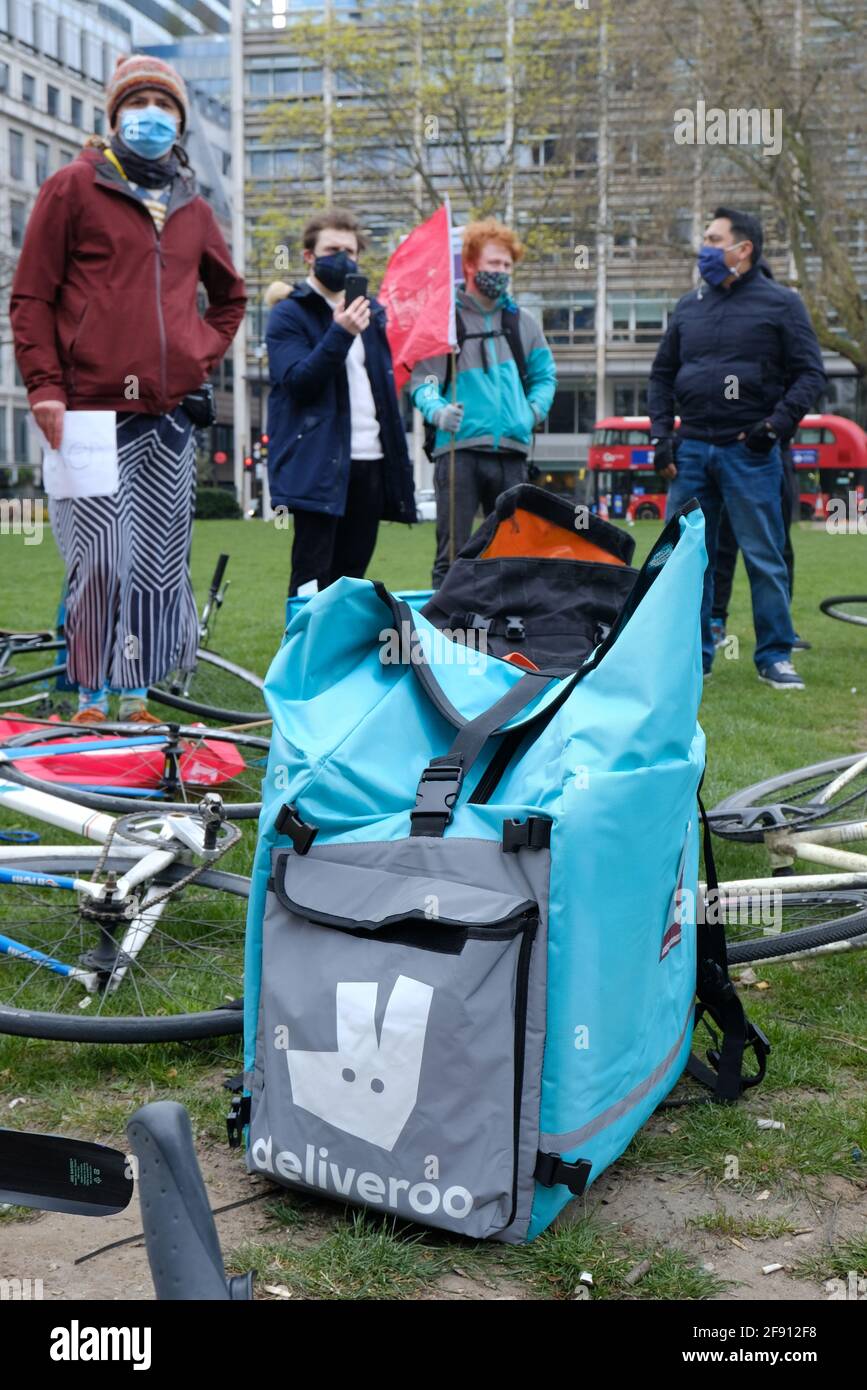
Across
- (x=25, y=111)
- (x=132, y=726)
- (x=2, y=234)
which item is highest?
(x=25, y=111)

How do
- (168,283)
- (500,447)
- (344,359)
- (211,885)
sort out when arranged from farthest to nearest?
(500,447), (344,359), (168,283), (211,885)

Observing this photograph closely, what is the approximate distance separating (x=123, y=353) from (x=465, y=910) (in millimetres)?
3638

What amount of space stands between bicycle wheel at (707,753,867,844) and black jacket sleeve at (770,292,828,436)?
3.22 metres

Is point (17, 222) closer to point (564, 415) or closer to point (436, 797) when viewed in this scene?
point (564, 415)

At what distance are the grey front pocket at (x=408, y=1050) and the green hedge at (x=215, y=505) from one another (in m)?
48.0

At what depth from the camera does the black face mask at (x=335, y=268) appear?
6180mm

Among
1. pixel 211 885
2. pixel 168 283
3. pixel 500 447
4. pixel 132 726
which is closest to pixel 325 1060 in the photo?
pixel 211 885

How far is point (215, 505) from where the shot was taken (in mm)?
50781

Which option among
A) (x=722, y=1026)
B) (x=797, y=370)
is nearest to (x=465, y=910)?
(x=722, y=1026)

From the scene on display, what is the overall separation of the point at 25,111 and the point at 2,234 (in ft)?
45.0

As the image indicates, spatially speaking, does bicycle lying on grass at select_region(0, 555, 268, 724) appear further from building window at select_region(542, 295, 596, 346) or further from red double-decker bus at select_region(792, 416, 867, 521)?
building window at select_region(542, 295, 596, 346)

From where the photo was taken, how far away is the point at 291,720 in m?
2.51
